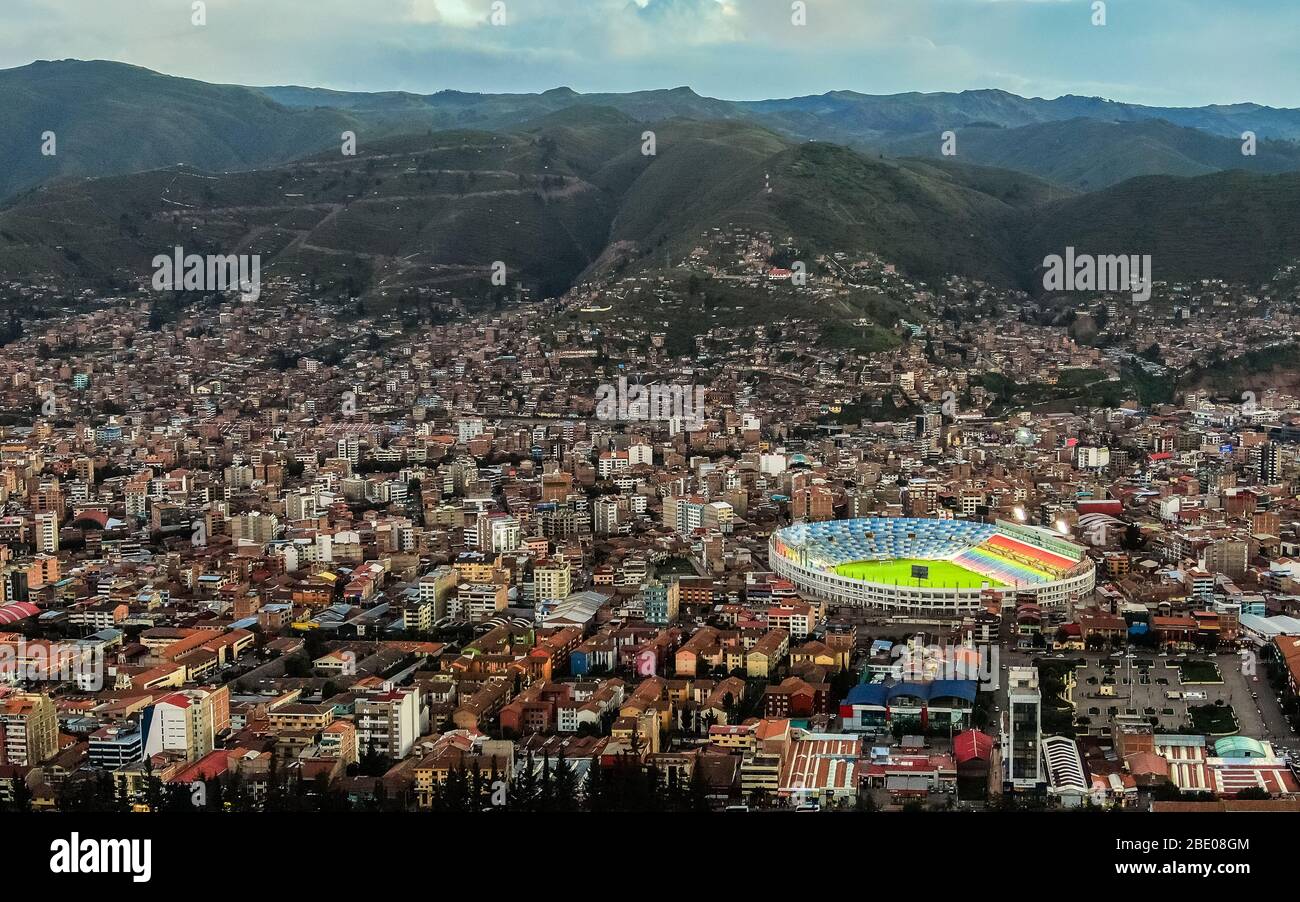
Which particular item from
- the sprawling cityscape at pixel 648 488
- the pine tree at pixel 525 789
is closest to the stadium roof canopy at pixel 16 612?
the sprawling cityscape at pixel 648 488

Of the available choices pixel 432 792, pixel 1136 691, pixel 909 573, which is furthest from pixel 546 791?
pixel 909 573

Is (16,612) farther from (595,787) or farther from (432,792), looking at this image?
(595,787)

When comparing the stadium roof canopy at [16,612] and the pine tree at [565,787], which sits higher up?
the pine tree at [565,787]

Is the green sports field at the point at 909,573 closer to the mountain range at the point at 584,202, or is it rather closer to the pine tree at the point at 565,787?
the pine tree at the point at 565,787

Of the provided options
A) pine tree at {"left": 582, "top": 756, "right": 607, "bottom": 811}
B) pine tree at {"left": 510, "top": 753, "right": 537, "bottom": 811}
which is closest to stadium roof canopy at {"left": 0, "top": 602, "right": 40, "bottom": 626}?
pine tree at {"left": 510, "top": 753, "right": 537, "bottom": 811}
